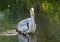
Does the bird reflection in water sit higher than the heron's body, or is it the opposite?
the heron's body

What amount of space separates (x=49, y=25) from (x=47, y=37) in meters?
0.32

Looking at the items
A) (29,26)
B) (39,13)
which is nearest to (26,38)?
(29,26)

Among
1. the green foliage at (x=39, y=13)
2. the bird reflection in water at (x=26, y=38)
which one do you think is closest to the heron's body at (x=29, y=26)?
the bird reflection in water at (x=26, y=38)

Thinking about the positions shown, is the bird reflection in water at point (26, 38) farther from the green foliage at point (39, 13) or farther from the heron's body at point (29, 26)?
the green foliage at point (39, 13)

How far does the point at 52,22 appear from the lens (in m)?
3.14

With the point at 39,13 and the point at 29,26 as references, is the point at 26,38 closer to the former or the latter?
the point at 29,26

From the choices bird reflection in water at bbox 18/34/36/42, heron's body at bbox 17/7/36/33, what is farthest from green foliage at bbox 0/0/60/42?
bird reflection in water at bbox 18/34/36/42

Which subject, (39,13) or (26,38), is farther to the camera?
(39,13)

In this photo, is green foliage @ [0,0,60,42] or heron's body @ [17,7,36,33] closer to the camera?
heron's body @ [17,7,36,33]

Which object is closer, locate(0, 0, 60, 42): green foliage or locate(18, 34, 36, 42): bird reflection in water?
locate(18, 34, 36, 42): bird reflection in water

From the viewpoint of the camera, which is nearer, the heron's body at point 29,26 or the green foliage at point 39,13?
the heron's body at point 29,26

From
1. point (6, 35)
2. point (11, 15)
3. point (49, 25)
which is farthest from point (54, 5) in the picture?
point (6, 35)

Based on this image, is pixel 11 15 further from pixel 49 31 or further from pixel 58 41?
pixel 58 41

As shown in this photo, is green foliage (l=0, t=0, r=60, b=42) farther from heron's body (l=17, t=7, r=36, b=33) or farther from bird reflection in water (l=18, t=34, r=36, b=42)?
bird reflection in water (l=18, t=34, r=36, b=42)
